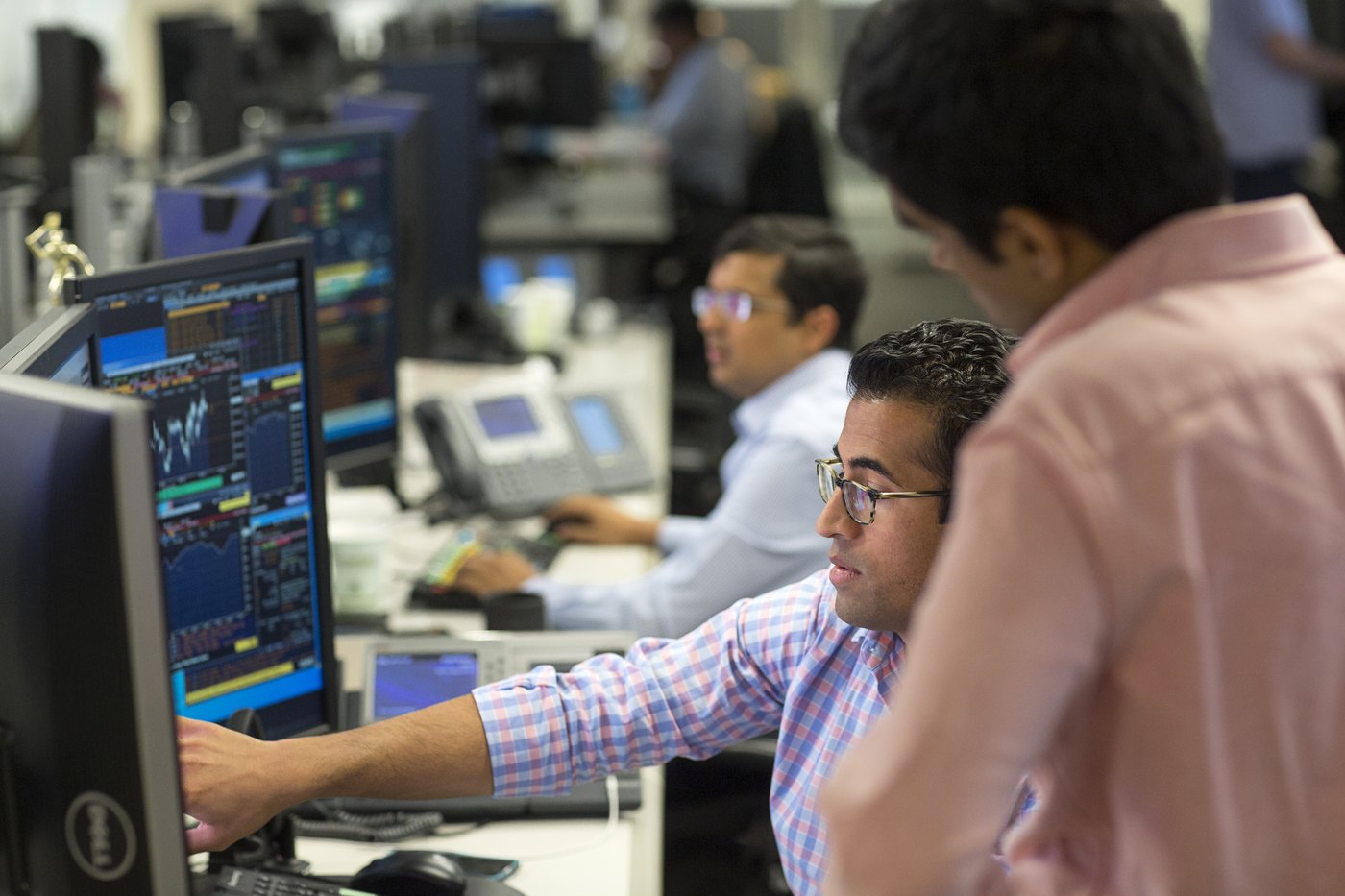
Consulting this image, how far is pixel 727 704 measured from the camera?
1.56m

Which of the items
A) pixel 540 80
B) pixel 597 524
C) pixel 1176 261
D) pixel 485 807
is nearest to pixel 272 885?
pixel 485 807

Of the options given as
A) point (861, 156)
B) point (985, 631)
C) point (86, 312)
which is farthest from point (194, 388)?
point (985, 631)

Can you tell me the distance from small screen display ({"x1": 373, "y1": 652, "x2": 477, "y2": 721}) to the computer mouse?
1.02 ft

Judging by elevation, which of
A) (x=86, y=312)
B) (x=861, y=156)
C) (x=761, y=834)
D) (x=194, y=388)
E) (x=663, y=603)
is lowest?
(x=761, y=834)

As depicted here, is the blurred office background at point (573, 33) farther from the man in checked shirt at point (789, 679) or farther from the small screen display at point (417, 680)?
the man in checked shirt at point (789, 679)

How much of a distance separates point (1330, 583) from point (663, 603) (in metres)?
1.63

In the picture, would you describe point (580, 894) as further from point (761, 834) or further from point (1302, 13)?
point (1302, 13)

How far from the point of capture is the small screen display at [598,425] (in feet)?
10.3

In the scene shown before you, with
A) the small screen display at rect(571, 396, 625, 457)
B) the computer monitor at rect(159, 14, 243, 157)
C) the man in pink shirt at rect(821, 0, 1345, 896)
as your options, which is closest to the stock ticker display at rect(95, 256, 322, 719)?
the man in pink shirt at rect(821, 0, 1345, 896)

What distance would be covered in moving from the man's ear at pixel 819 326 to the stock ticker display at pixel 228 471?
1.31 meters

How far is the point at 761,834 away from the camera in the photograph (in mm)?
2258

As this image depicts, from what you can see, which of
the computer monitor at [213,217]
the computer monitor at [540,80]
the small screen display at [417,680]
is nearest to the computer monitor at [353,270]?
the computer monitor at [213,217]

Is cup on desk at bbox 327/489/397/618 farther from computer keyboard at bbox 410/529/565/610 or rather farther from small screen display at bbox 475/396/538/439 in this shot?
small screen display at bbox 475/396/538/439

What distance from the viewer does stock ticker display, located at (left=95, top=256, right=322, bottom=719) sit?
155cm
